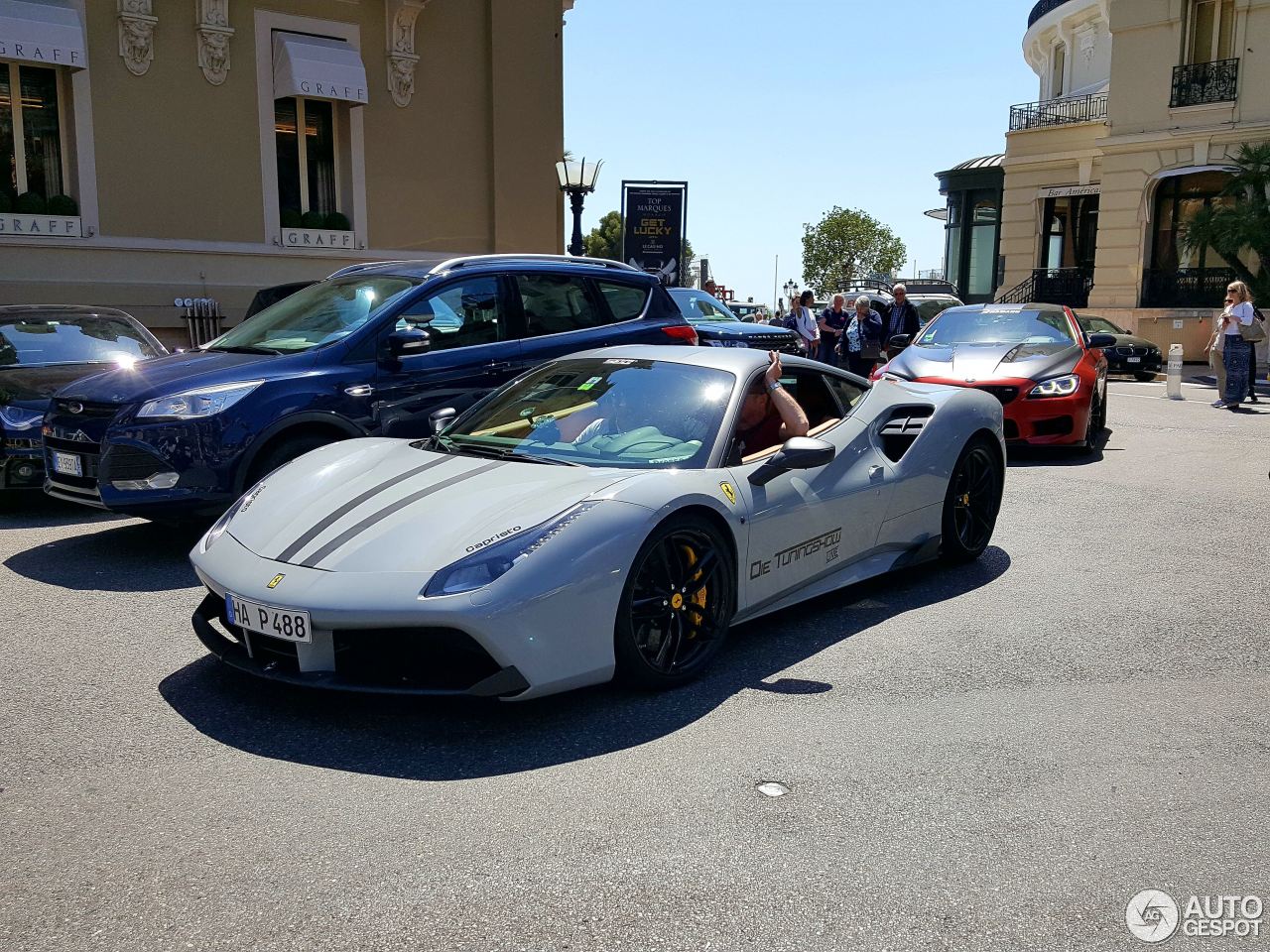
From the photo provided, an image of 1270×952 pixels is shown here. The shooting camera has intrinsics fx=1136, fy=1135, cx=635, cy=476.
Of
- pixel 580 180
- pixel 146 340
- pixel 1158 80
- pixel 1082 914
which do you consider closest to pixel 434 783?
pixel 1082 914

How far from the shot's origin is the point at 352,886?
9.27 feet

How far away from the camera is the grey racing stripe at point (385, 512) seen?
396 cm

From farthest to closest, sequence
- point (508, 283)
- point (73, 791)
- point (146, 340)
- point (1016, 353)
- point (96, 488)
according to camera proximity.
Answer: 1. point (1016, 353)
2. point (146, 340)
3. point (508, 283)
4. point (96, 488)
5. point (73, 791)

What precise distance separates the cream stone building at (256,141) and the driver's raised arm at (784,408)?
1267 cm

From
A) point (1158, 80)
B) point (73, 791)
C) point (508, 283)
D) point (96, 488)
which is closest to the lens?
point (73, 791)

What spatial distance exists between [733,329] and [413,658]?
490 inches

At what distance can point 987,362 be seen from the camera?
1080 centimetres

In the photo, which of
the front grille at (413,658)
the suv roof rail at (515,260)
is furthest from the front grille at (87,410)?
the front grille at (413,658)

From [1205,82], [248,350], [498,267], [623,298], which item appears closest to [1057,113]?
[1205,82]

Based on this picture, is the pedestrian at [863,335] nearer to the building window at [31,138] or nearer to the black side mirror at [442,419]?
the black side mirror at [442,419]

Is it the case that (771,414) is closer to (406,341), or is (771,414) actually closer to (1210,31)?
(406,341)

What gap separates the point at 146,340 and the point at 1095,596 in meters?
7.27

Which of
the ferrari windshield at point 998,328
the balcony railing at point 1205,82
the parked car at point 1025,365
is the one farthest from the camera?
the balcony railing at point 1205,82

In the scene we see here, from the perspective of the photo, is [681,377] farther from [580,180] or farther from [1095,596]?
[580,180]
